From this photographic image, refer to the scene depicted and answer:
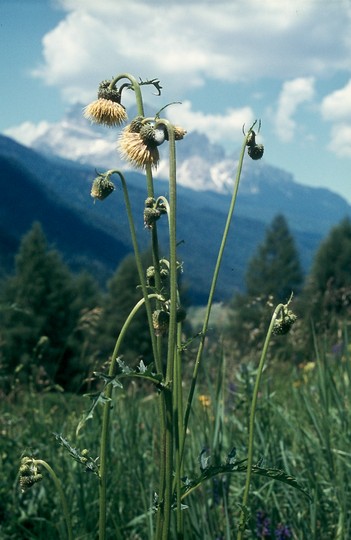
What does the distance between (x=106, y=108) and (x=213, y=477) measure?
1465 mm

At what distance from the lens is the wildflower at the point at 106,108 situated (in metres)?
1.37

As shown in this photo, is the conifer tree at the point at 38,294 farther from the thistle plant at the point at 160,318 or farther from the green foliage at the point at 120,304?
the thistle plant at the point at 160,318

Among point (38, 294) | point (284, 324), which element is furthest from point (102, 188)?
point (38, 294)

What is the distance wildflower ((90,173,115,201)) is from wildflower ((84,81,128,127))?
4.1 inches

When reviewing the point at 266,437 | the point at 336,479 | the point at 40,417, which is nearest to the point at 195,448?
the point at 266,437

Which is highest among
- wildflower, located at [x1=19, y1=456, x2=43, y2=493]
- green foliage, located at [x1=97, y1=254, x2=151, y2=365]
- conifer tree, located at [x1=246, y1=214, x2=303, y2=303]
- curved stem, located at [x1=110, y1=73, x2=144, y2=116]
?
conifer tree, located at [x1=246, y1=214, x2=303, y2=303]

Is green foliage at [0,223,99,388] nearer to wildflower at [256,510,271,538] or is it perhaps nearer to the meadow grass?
the meadow grass

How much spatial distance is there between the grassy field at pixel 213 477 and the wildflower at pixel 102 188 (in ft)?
3.35

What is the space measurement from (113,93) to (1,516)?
6.65ft

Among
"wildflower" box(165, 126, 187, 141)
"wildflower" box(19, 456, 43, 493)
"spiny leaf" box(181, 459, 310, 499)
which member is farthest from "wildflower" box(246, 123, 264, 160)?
"wildflower" box(19, 456, 43, 493)

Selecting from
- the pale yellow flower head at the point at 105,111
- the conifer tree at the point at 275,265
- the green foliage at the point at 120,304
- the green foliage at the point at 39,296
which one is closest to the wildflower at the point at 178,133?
the pale yellow flower head at the point at 105,111

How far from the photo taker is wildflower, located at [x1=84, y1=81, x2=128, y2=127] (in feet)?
4.50

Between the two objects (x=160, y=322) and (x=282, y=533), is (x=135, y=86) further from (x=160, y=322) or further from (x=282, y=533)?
(x=282, y=533)

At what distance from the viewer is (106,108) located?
1.37 m
